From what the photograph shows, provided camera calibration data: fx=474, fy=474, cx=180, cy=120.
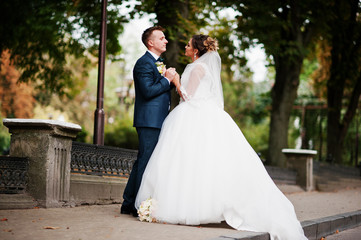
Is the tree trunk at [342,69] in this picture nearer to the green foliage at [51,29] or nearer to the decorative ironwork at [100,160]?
the green foliage at [51,29]

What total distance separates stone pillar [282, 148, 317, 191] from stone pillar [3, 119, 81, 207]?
34.2 ft

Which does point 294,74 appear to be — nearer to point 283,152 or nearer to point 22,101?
point 283,152

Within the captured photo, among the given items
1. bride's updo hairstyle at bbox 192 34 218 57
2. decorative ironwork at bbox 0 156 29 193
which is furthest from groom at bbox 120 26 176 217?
decorative ironwork at bbox 0 156 29 193

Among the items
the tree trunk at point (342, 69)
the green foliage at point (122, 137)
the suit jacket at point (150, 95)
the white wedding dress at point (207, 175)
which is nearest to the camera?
the white wedding dress at point (207, 175)

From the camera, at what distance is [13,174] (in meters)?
6.96

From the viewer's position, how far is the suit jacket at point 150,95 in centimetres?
639

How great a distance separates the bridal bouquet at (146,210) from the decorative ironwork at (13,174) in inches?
82.1

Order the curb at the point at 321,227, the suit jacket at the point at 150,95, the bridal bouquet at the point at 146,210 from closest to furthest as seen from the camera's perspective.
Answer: the curb at the point at 321,227 < the bridal bouquet at the point at 146,210 < the suit jacket at the point at 150,95

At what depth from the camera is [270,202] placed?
5852 millimetres

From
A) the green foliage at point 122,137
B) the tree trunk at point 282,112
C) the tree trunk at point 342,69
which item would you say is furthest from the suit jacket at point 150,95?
the green foliage at point 122,137

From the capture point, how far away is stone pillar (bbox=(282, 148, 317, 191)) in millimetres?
15953

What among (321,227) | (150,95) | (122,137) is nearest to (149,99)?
(150,95)

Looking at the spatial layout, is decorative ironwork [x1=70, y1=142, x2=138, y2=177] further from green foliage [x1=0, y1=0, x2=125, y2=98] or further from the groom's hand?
green foliage [x1=0, y1=0, x2=125, y2=98]

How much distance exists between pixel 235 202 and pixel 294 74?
12.7 m
